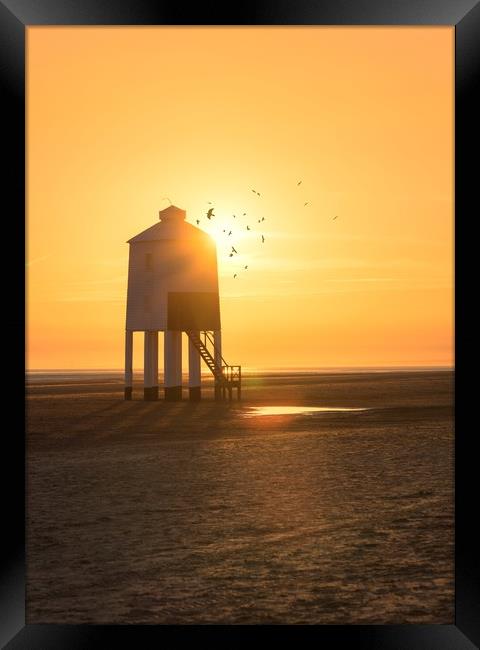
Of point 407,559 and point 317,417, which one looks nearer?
point 407,559

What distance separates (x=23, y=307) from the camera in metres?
5.01

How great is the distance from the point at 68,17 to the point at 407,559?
7.05 meters

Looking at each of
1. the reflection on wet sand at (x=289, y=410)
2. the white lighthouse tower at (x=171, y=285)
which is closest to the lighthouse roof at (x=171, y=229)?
the white lighthouse tower at (x=171, y=285)

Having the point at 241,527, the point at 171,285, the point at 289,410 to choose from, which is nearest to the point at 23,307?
the point at 241,527

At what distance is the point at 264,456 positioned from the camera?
1981 centimetres

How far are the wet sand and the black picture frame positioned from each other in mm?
2864

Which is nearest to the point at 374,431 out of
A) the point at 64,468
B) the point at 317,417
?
the point at 317,417

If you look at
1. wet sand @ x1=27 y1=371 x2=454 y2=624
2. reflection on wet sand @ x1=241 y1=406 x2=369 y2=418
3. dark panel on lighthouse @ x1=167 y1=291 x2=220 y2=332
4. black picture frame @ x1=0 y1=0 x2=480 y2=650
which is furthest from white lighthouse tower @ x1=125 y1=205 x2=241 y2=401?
black picture frame @ x1=0 y1=0 x2=480 y2=650

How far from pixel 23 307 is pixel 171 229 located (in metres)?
33.1

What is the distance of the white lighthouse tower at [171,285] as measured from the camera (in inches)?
1473

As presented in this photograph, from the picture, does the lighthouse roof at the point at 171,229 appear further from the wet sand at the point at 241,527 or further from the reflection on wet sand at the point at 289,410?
the wet sand at the point at 241,527

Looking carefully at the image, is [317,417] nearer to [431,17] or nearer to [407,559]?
[407,559]

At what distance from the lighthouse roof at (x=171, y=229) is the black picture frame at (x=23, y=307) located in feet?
107

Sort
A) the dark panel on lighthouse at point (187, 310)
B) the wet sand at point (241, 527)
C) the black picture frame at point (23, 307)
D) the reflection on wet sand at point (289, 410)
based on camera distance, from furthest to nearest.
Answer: the dark panel on lighthouse at point (187, 310)
the reflection on wet sand at point (289, 410)
the wet sand at point (241, 527)
the black picture frame at point (23, 307)
